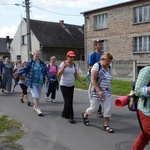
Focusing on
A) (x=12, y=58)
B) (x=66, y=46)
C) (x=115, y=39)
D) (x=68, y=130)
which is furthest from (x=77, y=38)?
(x=68, y=130)

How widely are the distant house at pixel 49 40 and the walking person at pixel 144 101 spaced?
32.3m

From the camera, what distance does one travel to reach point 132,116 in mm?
7270

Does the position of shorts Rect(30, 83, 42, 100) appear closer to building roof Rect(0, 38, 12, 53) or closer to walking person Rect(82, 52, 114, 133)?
walking person Rect(82, 52, 114, 133)

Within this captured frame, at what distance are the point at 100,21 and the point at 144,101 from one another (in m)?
24.6

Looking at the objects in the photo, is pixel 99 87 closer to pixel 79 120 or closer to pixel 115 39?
pixel 79 120

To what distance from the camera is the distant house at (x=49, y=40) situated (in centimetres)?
3631

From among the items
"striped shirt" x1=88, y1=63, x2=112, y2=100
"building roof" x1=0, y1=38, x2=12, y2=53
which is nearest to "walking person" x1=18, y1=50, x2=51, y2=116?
"striped shirt" x1=88, y1=63, x2=112, y2=100

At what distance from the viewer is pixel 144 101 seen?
352cm

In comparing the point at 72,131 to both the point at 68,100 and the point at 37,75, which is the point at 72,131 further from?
the point at 37,75

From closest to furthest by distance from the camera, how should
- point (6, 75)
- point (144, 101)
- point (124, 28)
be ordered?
point (144, 101), point (6, 75), point (124, 28)

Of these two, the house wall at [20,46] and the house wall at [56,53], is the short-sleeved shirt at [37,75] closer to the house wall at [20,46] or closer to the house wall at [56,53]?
the house wall at [56,53]

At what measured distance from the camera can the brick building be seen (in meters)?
23.4

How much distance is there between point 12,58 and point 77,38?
11203 millimetres

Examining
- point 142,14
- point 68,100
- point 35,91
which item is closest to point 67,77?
point 68,100
